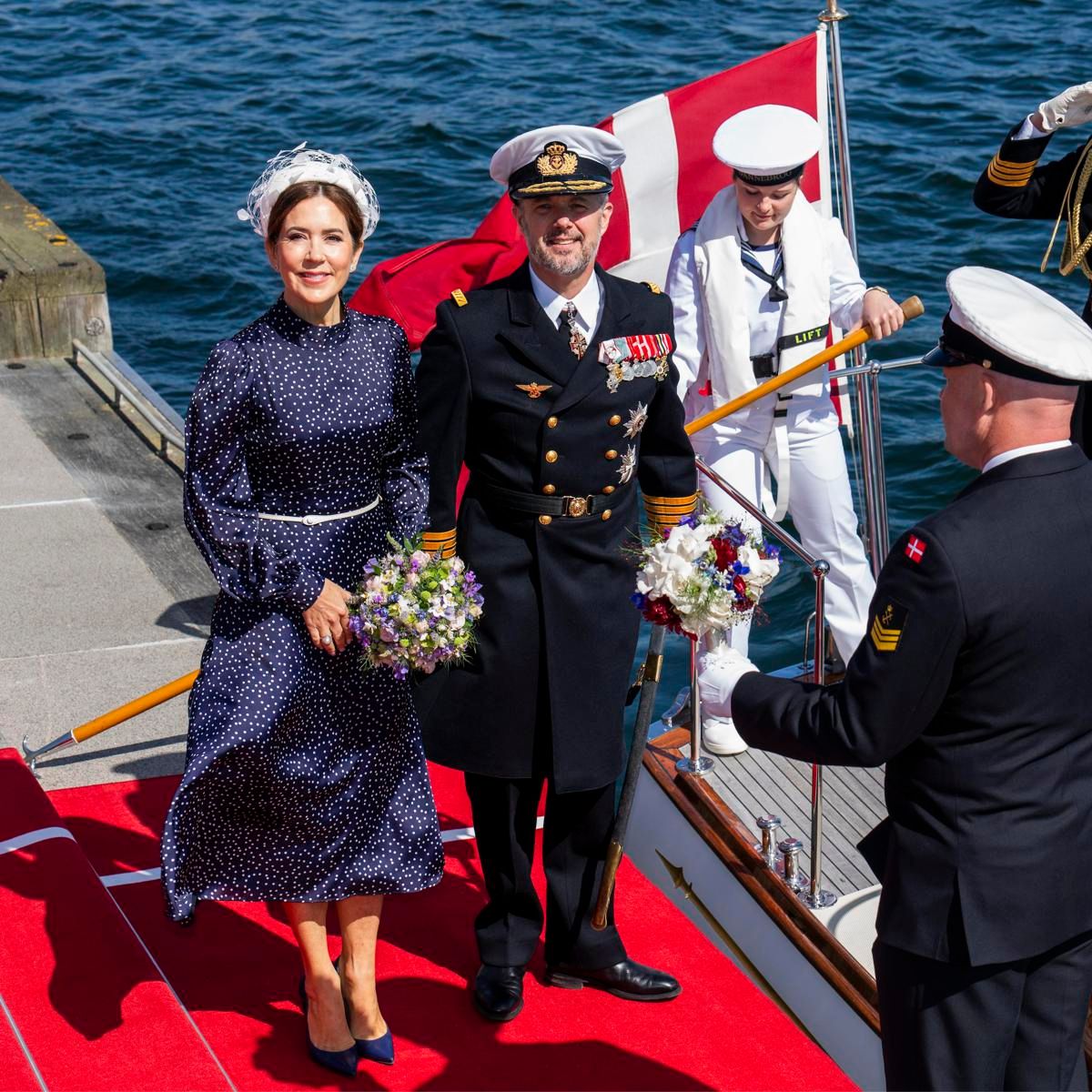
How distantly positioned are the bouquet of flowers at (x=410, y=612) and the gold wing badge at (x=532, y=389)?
0.41 meters

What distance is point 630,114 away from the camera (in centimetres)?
554

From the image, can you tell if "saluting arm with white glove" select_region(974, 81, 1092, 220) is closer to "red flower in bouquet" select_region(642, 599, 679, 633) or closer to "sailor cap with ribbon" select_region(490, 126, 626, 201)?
"sailor cap with ribbon" select_region(490, 126, 626, 201)

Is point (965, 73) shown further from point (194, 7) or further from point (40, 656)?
point (40, 656)

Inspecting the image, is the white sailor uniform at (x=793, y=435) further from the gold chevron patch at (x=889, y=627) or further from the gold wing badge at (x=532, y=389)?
the gold chevron patch at (x=889, y=627)

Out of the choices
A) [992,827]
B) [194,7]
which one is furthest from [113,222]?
[992,827]

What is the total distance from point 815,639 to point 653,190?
2.04m

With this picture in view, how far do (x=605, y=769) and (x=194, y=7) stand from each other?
19.1 m

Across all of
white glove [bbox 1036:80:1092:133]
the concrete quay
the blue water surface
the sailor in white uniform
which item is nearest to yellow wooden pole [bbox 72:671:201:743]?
the concrete quay

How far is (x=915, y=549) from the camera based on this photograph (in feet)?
8.55

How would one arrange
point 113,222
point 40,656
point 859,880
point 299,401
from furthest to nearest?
point 113,222 → point 40,656 → point 859,880 → point 299,401

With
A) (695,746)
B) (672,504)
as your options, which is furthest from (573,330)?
(695,746)

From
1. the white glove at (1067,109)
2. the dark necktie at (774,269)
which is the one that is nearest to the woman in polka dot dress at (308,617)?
the dark necktie at (774,269)

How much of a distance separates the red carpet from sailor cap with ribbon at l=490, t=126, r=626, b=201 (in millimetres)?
1776

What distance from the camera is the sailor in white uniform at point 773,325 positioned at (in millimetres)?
4812
